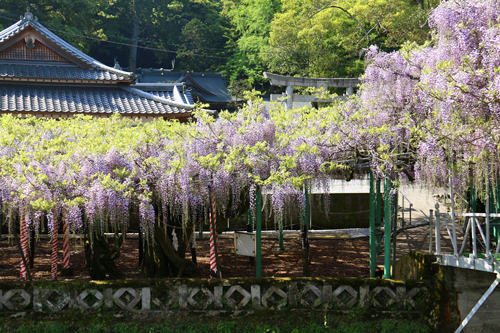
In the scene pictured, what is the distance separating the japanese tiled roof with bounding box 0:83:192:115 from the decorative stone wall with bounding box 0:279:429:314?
7.51 metres

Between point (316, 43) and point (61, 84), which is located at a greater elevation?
point (316, 43)

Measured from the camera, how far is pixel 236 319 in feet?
24.9

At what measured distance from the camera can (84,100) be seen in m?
14.4

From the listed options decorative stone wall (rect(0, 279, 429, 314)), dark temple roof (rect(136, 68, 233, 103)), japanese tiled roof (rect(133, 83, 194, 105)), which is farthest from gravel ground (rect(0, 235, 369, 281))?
dark temple roof (rect(136, 68, 233, 103))

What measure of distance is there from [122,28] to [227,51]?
985 cm

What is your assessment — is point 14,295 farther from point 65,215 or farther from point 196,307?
point 196,307

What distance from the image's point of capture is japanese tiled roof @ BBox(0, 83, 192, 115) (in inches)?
543

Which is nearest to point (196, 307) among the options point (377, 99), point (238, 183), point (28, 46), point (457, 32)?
point (238, 183)

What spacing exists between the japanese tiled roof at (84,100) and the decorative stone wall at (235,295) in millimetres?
7505

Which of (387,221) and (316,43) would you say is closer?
(387,221)

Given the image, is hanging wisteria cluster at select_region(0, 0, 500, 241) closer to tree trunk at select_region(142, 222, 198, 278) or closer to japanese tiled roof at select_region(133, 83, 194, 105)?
tree trunk at select_region(142, 222, 198, 278)

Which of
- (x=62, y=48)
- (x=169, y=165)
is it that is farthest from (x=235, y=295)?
(x=62, y=48)

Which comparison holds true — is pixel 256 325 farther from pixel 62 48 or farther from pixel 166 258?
pixel 62 48

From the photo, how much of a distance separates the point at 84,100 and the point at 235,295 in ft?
30.3
